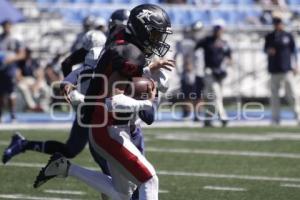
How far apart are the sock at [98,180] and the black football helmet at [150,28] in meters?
0.85

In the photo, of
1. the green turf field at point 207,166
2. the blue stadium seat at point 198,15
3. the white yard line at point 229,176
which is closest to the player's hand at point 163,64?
the green turf field at point 207,166

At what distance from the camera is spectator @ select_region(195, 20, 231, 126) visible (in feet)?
46.1

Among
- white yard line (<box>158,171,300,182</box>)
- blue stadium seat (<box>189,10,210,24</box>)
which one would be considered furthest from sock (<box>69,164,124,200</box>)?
blue stadium seat (<box>189,10,210,24</box>)

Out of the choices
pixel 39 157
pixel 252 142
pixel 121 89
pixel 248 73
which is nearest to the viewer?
pixel 121 89

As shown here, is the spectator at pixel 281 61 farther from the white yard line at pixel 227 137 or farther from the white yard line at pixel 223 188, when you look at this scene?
the white yard line at pixel 223 188

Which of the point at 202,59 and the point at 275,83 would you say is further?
the point at 202,59

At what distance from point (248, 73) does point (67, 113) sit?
3.59 meters

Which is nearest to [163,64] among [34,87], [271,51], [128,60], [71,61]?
[128,60]

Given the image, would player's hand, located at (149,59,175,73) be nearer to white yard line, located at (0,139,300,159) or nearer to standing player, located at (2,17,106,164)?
standing player, located at (2,17,106,164)

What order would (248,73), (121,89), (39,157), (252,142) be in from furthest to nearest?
(248,73)
(252,142)
(39,157)
(121,89)

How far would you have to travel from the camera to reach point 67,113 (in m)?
15.4

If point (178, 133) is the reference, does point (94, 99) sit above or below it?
above

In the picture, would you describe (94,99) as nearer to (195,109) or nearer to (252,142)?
(252,142)

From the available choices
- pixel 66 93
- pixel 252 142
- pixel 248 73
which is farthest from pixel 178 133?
pixel 66 93
